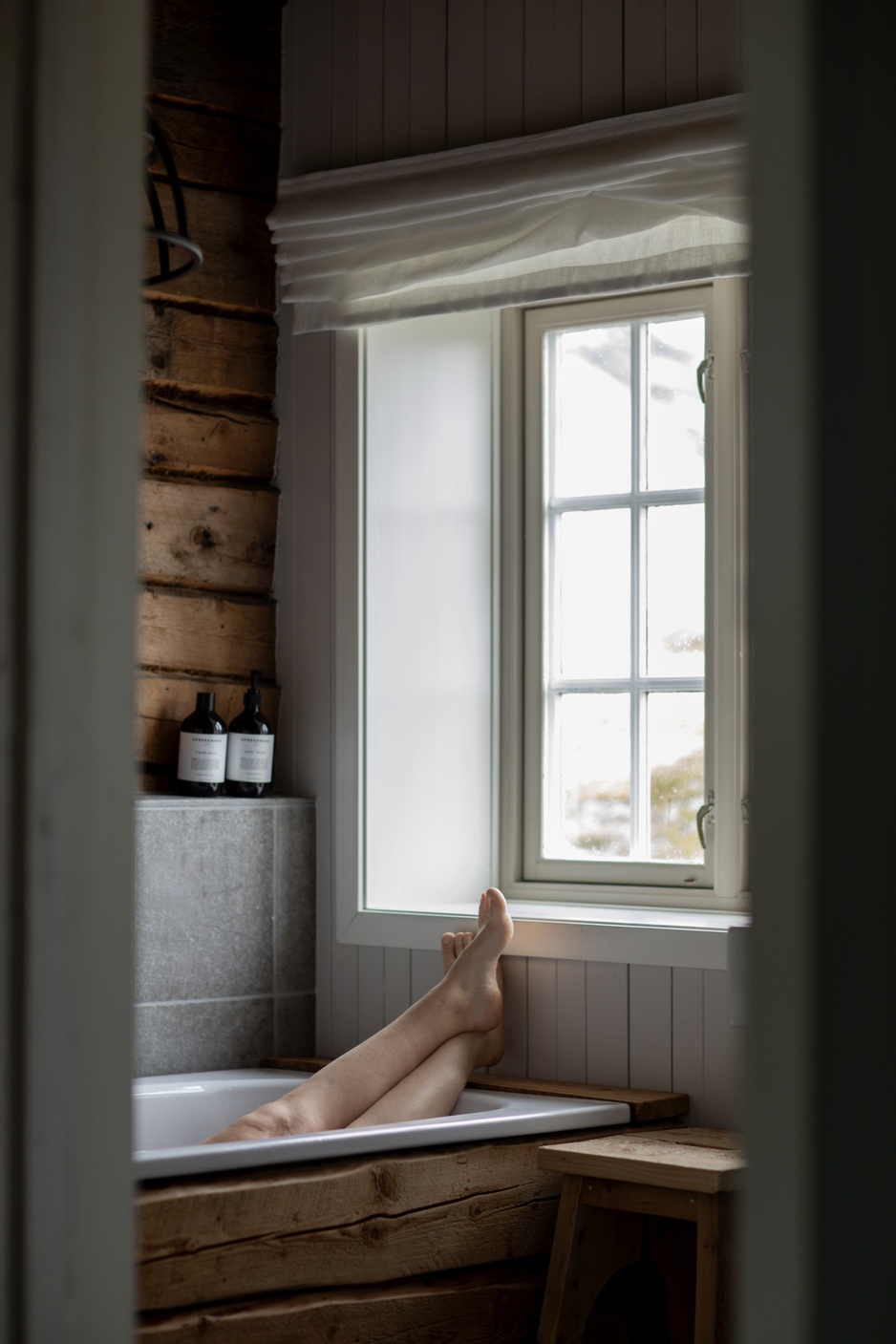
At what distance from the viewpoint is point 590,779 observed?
3416mm

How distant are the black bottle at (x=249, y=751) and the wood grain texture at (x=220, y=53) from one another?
1363mm

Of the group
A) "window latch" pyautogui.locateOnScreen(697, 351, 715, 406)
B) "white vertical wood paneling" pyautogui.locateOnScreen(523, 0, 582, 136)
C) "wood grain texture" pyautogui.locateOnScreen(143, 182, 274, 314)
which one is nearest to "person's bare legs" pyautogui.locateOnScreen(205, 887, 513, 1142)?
"window latch" pyautogui.locateOnScreen(697, 351, 715, 406)

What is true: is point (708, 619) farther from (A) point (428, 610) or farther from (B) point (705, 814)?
(A) point (428, 610)

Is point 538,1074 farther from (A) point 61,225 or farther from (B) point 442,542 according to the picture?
(A) point 61,225

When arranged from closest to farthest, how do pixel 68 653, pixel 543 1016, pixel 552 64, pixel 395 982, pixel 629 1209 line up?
pixel 68 653 < pixel 629 1209 < pixel 543 1016 < pixel 552 64 < pixel 395 982

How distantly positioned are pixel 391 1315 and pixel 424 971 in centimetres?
88

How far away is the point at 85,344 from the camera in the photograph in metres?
0.96

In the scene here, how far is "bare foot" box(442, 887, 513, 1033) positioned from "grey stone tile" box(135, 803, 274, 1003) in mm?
516

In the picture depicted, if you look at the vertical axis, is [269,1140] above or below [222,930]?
below

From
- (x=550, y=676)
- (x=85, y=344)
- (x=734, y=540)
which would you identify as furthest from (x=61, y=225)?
(x=550, y=676)

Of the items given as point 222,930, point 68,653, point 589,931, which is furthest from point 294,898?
point 68,653

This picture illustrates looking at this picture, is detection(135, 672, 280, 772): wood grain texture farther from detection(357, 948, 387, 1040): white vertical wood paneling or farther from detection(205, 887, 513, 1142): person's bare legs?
detection(205, 887, 513, 1142): person's bare legs

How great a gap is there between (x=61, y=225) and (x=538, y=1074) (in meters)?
2.42

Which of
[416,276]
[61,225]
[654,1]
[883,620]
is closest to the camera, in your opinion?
[883,620]
